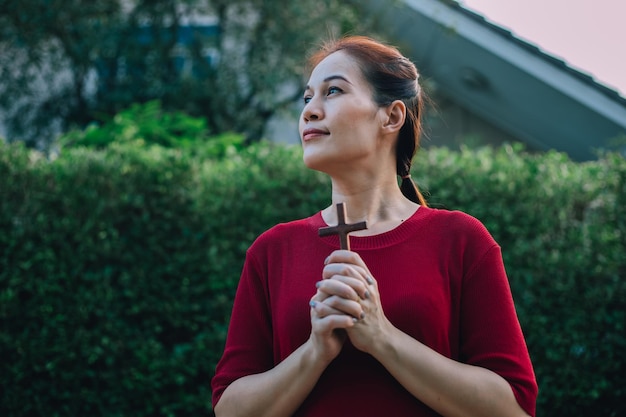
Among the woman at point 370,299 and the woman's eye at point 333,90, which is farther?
the woman's eye at point 333,90

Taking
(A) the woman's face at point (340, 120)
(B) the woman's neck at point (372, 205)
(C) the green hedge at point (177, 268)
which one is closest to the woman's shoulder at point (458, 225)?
(B) the woman's neck at point (372, 205)

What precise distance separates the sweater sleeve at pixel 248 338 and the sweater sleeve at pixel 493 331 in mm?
631

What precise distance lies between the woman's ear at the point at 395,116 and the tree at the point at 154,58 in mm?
6793

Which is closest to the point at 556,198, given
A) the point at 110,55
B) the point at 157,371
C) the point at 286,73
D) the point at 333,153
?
the point at 157,371

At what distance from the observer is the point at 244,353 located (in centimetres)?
238

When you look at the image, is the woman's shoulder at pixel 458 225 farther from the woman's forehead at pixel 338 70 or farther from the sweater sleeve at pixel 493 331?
the woman's forehead at pixel 338 70

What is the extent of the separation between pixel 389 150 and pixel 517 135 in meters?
9.28

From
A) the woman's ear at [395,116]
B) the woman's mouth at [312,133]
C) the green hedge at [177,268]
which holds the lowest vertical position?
the green hedge at [177,268]

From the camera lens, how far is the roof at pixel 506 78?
9.05 metres

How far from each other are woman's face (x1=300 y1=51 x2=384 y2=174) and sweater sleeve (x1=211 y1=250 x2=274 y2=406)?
445mm

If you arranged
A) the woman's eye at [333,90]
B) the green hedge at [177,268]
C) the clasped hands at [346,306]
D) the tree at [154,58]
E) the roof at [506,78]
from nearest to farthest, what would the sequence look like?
the clasped hands at [346,306] < the woman's eye at [333,90] < the green hedge at [177,268] < the tree at [154,58] < the roof at [506,78]

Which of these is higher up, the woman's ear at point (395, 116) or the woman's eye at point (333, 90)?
the woman's eye at point (333, 90)


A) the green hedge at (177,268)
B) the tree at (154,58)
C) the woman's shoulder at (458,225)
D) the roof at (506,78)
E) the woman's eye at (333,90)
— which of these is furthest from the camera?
the roof at (506,78)

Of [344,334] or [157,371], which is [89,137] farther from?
[344,334]
